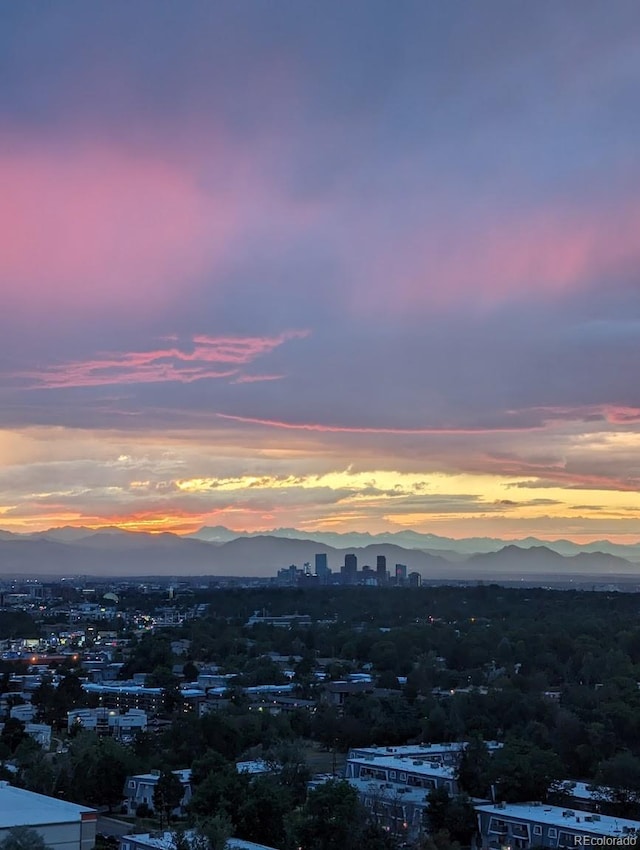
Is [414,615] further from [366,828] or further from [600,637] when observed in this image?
[366,828]

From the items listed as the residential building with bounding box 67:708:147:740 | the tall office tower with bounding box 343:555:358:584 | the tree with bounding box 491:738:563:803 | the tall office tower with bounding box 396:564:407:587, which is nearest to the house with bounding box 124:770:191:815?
the tree with bounding box 491:738:563:803

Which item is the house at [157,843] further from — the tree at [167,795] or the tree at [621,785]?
the tree at [621,785]


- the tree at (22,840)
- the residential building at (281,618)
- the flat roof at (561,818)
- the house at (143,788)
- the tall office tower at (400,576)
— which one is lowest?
the house at (143,788)

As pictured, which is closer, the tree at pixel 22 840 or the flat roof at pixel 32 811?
the tree at pixel 22 840

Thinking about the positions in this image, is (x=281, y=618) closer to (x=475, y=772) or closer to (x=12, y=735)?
(x=12, y=735)

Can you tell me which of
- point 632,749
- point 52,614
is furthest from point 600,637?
point 52,614

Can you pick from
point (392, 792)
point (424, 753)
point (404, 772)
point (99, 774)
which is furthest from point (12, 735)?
point (392, 792)

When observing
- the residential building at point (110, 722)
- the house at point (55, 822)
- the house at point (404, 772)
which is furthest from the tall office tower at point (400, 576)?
the house at point (55, 822)
